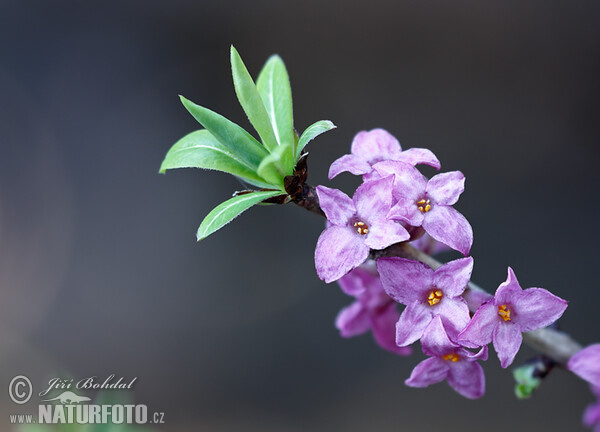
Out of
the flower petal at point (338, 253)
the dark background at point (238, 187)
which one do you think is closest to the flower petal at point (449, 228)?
the flower petal at point (338, 253)

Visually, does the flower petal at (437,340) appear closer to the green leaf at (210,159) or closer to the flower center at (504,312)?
the flower center at (504,312)

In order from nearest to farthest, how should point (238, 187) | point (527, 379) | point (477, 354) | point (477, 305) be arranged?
point (477, 354) → point (477, 305) → point (527, 379) → point (238, 187)

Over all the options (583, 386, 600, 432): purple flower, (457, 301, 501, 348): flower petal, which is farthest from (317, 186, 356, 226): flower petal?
(583, 386, 600, 432): purple flower

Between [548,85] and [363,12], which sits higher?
[363,12]

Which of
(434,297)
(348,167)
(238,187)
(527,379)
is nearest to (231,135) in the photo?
(348,167)

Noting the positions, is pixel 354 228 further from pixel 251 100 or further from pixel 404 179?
pixel 251 100

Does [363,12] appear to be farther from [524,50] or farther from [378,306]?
[378,306]

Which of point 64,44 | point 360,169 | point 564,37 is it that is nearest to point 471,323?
point 360,169
